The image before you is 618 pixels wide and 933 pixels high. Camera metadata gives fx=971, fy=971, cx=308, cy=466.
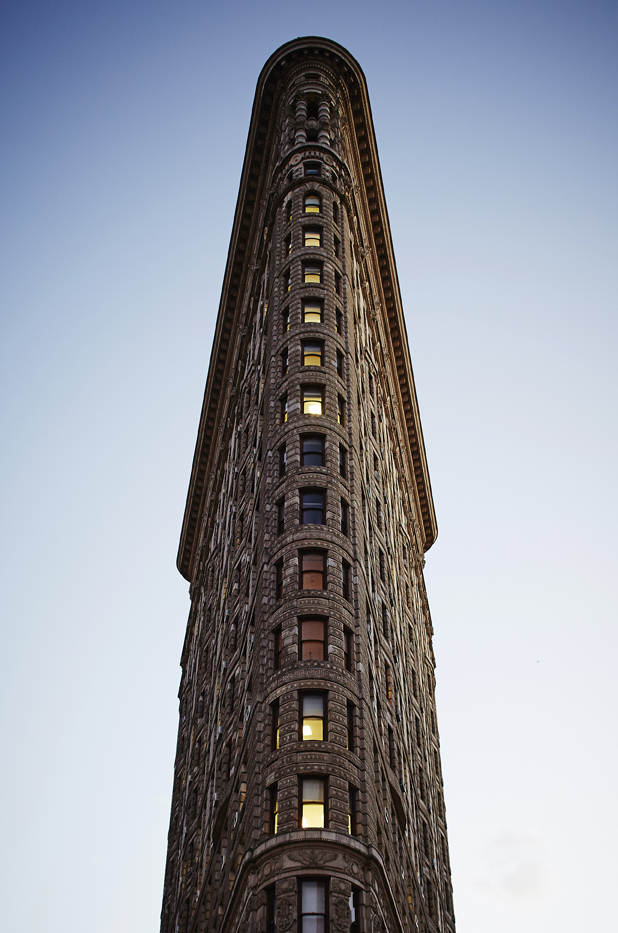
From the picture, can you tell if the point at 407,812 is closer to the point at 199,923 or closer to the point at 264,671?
the point at 199,923

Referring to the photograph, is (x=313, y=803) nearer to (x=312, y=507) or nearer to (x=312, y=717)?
(x=312, y=717)

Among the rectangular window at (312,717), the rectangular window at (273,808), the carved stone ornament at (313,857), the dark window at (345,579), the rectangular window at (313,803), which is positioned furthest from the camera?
the dark window at (345,579)

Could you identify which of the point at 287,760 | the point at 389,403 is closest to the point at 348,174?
the point at 389,403

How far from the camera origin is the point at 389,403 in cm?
8606

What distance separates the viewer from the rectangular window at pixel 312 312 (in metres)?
56.5

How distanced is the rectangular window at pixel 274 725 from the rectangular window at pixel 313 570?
5864 millimetres

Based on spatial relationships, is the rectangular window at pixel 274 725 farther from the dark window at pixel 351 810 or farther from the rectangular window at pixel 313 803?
the dark window at pixel 351 810

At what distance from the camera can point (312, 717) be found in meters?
38.6

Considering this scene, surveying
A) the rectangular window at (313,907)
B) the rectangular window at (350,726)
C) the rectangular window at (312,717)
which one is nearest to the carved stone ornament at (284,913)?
the rectangular window at (313,907)

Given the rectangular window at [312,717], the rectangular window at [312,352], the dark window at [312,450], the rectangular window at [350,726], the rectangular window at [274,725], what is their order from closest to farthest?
the rectangular window at [312,717] → the rectangular window at [274,725] → the rectangular window at [350,726] → the dark window at [312,450] → the rectangular window at [312,352]

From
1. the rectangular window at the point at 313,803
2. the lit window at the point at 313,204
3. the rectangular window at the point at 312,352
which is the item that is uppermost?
the lit window at the point at 313,204

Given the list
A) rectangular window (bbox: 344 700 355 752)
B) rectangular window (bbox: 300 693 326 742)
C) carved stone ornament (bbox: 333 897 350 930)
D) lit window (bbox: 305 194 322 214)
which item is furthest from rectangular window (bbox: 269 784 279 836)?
lit window (bbox: 305 194 322 214)

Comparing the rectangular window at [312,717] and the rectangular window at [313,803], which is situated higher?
the rectangular window at [312,717]

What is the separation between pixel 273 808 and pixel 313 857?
310 cm
